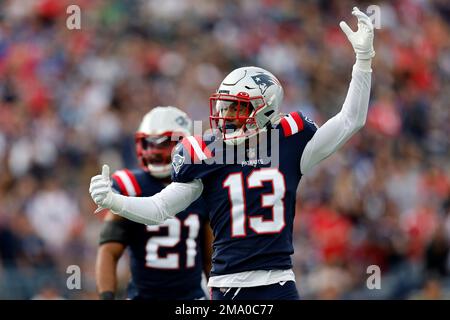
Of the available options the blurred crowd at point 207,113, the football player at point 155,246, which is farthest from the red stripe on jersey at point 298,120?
the blurred crowd at point 207,113

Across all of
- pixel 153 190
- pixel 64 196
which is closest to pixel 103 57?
pixel 64 196

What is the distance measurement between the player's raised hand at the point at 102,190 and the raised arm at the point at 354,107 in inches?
39.3

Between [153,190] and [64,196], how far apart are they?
4.45 metres

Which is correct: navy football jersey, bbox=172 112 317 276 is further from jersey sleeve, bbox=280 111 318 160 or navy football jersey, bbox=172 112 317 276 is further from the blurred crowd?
the blurred crowd

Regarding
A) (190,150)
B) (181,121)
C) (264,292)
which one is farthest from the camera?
(181,121)

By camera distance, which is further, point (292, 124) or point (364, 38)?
point (292, 124)

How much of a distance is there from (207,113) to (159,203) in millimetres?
6997

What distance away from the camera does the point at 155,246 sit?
648cm

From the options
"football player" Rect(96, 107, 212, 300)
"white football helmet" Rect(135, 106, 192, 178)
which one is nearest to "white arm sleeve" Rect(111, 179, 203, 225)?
"football player" Rect(96, 107, 212, 300)

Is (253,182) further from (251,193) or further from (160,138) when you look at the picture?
(160,138)

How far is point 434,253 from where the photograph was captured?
9.30 metres

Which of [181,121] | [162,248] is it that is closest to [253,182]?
[162,248]
